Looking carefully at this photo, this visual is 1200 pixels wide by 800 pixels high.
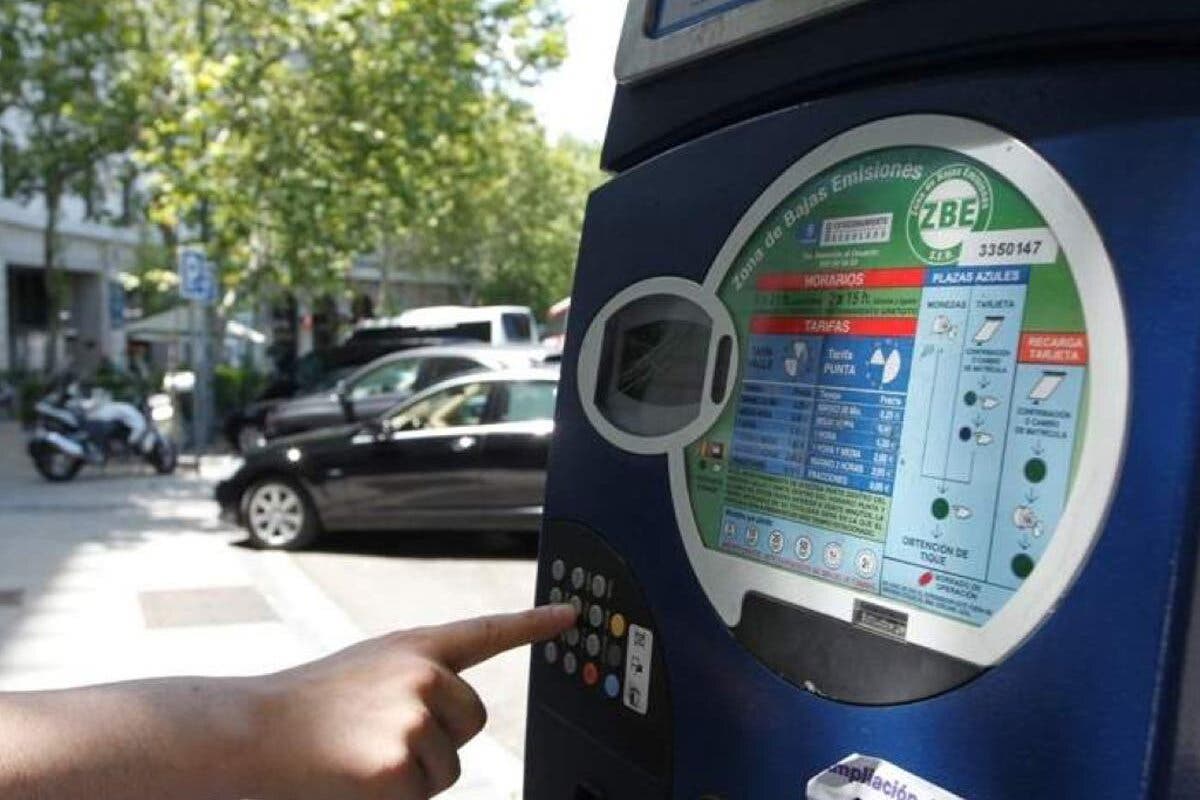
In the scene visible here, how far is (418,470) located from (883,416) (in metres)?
8.12

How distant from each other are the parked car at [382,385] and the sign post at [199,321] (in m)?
1.41

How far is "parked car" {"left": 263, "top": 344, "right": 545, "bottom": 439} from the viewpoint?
13641mm

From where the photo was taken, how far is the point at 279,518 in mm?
9383

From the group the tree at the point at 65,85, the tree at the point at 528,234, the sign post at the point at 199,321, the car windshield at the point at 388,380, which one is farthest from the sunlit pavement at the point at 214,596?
the tree at the point at 528,234

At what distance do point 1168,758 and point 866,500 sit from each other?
0.40 meters

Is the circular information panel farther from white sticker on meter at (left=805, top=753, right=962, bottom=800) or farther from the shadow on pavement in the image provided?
the shadow on pavement

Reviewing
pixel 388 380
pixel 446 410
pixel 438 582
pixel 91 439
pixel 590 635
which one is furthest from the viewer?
pixel 388 380

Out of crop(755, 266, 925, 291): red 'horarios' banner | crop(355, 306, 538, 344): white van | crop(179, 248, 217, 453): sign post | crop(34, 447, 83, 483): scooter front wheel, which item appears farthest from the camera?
crop(355, 306, 538, 344): white van

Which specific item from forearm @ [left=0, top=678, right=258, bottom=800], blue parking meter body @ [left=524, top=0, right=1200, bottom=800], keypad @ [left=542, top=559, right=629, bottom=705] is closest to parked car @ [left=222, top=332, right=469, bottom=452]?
keypad @ [left=542, top=559, right=629, bottom=705]

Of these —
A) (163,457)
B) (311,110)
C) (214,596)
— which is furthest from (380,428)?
(311,110)

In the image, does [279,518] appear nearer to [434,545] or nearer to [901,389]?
[434,545]

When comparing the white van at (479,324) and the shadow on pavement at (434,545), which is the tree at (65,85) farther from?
the shadow on pavement at (434,545)

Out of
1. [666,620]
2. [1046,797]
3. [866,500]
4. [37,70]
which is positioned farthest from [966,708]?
[37,70]

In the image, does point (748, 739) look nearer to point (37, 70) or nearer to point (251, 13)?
point (251, 13)
